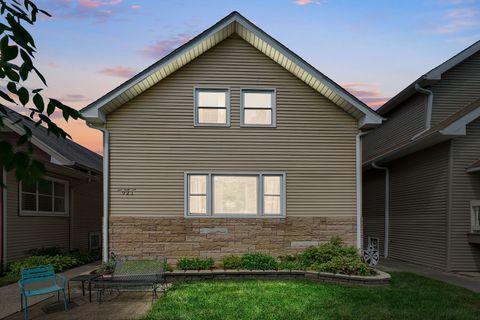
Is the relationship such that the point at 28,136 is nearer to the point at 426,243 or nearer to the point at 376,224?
the point at 426,243

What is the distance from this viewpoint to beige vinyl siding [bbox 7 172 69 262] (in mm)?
14039

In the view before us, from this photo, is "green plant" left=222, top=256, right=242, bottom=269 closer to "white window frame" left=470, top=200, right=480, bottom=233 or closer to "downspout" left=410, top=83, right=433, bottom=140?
"white window frame" left=470, top=200, right=480, bottom=233

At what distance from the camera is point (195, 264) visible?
12.6 m

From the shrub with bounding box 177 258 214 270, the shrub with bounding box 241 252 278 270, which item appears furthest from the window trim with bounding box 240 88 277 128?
the shrub with bounding box 177 258 214 270

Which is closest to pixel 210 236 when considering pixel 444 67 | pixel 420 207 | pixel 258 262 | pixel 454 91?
pixel 258 262

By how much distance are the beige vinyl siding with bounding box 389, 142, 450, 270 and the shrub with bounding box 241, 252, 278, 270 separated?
586 centimetres

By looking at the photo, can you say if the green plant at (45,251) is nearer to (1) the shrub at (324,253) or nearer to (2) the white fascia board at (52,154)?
(2) the white fascia board at (52,154)

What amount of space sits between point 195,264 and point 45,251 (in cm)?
631

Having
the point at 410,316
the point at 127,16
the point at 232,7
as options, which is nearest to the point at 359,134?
the point at 232,7

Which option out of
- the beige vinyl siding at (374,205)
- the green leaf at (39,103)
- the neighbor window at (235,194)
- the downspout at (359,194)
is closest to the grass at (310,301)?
the downspout at (359,194)

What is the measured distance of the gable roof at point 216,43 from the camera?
1286cm

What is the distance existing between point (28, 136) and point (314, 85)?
12050mm

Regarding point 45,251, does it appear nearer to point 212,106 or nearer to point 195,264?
point 195,264

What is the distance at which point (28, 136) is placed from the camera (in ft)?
7.89
